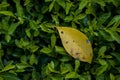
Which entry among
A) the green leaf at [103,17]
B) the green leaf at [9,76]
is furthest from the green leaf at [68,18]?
the green leaf at [9,76]

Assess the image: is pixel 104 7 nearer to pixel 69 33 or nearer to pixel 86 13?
pixel 86 13

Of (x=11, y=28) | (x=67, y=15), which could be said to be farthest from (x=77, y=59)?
(x=11, y=28)

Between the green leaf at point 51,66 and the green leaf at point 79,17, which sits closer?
the green leaf at point 51,66

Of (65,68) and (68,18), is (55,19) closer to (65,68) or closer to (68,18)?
(68,18)

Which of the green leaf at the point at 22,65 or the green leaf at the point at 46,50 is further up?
the green leaf at the point at 46,50

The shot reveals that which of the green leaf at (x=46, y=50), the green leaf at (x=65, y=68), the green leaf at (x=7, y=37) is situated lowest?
the green leaf at (x=65, y=68)

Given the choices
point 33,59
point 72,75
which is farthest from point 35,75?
point 72,75

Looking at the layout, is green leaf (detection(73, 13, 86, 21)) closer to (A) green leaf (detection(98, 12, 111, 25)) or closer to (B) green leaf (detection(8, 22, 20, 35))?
(A) green leaf (detection(98, 12, 111, 25))

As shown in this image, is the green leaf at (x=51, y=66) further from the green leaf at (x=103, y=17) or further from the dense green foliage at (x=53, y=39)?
the green leaf at (x=103, y=17)

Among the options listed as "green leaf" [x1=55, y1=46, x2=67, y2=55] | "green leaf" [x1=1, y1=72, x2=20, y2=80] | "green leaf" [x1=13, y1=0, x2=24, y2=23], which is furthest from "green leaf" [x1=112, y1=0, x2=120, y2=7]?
"green leaf" [x1=1, y1=72, x2=20, y2=80]
